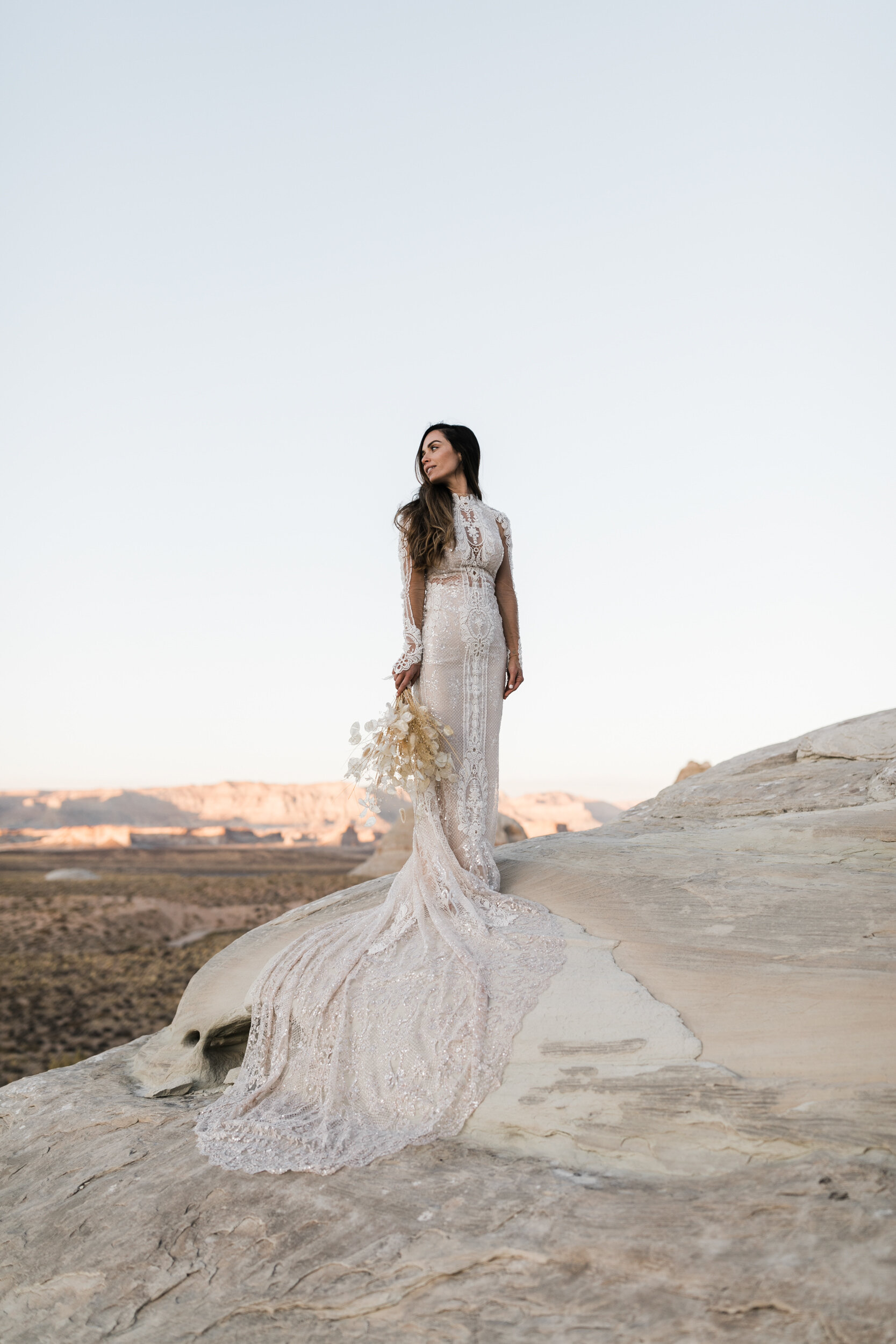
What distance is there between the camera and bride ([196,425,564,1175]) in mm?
3877

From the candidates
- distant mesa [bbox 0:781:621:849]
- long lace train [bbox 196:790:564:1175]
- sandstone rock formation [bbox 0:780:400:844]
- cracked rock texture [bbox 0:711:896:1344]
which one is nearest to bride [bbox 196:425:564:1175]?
long lace train [bbox 196:790:564:1175]

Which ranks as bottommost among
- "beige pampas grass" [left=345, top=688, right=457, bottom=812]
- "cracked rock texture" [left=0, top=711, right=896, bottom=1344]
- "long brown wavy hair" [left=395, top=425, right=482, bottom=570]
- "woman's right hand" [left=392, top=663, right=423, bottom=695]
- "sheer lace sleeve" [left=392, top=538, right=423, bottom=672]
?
"cracked rock texture" [left=0, top=711, right=896, bottom=1344]

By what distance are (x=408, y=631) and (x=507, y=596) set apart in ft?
2.28

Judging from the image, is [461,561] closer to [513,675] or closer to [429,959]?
[513,675]

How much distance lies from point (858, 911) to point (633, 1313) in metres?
2.24

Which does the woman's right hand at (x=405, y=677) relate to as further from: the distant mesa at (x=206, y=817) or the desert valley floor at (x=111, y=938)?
the distant mesa at (x=206, y=817)

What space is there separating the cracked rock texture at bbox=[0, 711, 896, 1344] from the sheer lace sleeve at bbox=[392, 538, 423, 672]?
1.34 m

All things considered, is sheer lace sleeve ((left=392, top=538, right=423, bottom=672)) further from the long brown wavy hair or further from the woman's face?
the woman's face

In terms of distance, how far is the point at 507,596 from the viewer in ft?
17.8

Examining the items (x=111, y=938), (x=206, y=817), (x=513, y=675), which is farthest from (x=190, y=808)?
(x=513, y=675)

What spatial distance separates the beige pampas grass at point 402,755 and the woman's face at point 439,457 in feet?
4.74

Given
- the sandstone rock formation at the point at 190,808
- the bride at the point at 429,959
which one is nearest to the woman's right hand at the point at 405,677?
the bride at the point at 429,959

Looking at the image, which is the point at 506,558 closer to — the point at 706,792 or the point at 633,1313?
the point at 706,792

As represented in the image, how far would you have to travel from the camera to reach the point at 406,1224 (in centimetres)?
316
